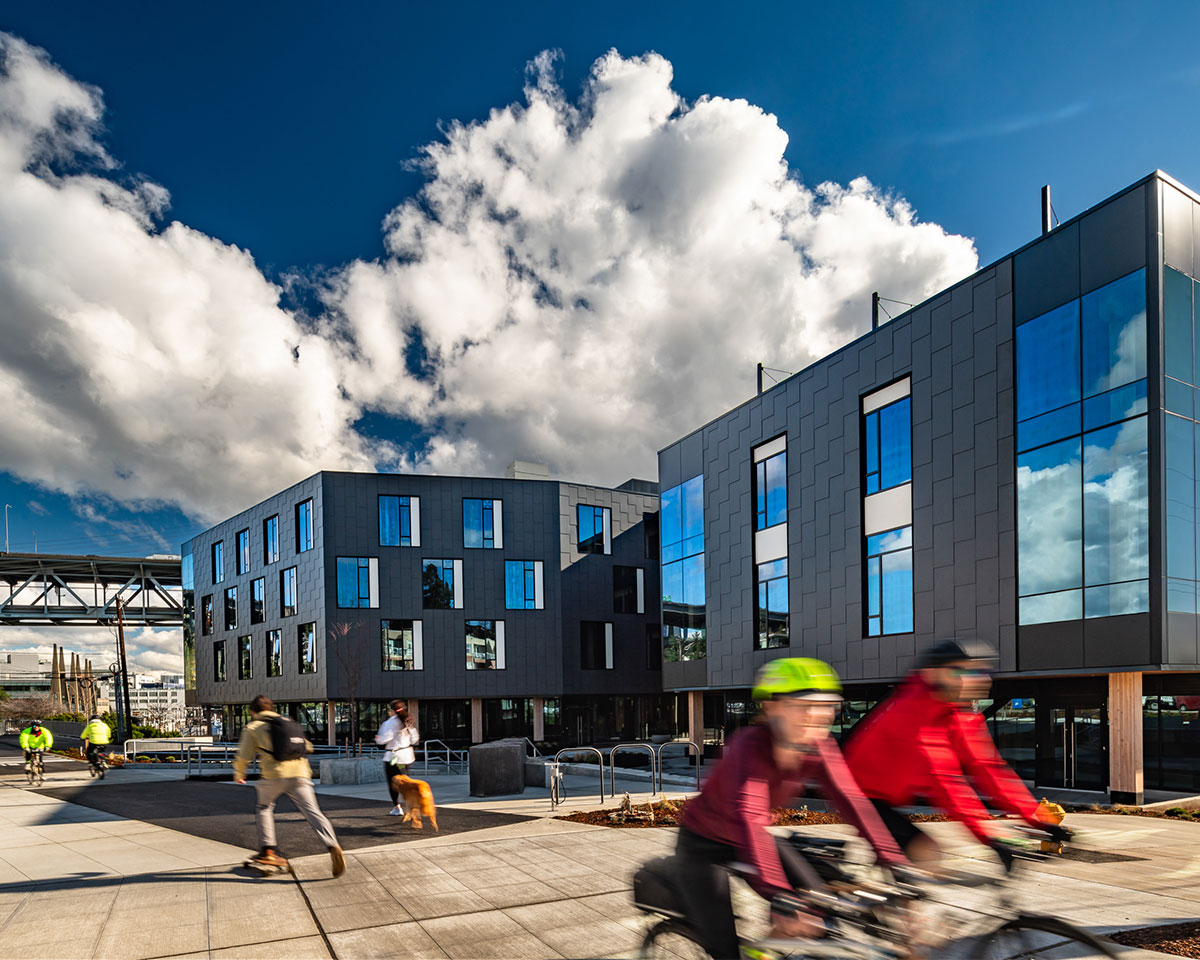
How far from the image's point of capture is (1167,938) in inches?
249

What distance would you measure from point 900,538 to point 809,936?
20058 millimetres

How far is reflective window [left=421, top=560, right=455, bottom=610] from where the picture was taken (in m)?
42.8

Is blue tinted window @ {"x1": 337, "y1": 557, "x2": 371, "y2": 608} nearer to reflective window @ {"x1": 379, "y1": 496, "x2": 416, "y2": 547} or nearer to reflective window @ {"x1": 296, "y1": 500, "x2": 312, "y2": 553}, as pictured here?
reflective window @ {"x1": 379, "y1": 496, "x2": 416, "y2": 547}

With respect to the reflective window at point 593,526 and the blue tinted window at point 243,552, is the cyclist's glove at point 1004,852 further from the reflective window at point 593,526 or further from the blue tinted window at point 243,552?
the blue tinted window at point 243,552

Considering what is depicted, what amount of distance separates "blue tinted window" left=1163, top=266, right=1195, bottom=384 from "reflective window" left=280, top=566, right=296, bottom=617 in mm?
39250

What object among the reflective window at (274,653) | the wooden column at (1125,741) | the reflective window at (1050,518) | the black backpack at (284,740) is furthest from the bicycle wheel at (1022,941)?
the reflective window at (274,653)

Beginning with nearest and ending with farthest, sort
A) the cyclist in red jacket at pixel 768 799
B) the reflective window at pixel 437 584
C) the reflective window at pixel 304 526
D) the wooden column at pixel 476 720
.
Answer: the cyclist in red jacket at pixel 768 799
the reflective window at pixel 437 584
the reflective window at pixel 304 526
the wooden column at pixel 476 720

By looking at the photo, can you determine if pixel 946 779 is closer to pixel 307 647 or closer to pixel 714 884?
pixel 714 884

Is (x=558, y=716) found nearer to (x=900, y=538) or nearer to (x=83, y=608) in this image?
(x=900, y=538)

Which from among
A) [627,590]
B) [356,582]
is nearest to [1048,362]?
[627,590]

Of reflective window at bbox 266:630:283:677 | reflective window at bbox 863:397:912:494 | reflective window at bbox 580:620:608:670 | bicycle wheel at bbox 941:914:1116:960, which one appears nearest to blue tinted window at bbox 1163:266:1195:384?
reflective window at bbox 863:397:912:494

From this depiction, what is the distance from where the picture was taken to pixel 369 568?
4216cm

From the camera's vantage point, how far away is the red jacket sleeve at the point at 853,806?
3.82m

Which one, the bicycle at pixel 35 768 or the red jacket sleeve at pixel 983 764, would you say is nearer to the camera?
the red jacket sleeve at pixel 983 764
